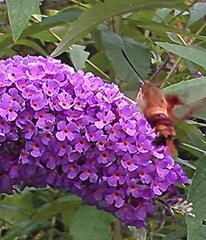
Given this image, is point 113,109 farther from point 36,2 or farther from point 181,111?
point 36,2

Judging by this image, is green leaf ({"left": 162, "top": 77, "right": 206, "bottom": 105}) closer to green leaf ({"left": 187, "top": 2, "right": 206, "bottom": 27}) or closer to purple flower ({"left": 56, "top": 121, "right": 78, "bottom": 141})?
purple flower ({"left": 56, "top": 121, "right": 78, "bottom": 141})

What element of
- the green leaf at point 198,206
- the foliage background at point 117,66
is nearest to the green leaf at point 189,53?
the foliage background at point 117,66

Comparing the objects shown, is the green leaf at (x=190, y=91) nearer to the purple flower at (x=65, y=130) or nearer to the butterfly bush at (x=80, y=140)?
the butterfly bush at (x=80, y=140)

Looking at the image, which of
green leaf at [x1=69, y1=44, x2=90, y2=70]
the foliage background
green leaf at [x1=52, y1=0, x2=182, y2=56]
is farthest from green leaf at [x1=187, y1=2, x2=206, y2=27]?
green leaf at [x1=52, y1=0, x2=182, y2=56]

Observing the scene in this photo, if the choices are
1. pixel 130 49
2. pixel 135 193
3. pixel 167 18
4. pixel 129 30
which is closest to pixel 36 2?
pixel 135 193

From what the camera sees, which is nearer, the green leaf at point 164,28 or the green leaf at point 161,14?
the green leaf at point 164,28

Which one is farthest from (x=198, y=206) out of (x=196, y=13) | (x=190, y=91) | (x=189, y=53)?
(x=196, y=13)

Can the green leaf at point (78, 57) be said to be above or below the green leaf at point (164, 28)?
below

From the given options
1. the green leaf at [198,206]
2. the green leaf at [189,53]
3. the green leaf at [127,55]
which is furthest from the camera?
the green leaf at [127,55]
